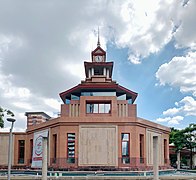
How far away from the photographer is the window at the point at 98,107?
90.5 feet

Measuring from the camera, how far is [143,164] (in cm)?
2603

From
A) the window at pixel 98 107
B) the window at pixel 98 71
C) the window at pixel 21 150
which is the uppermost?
the window at pixel 98 71

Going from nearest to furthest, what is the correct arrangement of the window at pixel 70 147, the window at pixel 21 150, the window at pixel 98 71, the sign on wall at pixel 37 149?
1. the window at pixel 70 147
2. the sign on wall at pixel 37 149
3. the window at pixel 21 150
4. the window at pixel 98 71

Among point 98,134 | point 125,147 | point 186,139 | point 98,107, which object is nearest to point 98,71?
point 98,107

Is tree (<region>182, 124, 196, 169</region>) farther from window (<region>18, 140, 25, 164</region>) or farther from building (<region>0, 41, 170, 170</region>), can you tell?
window (<region>18, 140, 25, 164</region>)

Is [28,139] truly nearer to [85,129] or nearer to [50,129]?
[50,129]

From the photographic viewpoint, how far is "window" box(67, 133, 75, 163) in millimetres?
25297

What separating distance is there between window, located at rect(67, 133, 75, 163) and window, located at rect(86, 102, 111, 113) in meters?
2.97

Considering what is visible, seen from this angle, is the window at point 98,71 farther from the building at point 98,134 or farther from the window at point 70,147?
the window at point 70,147

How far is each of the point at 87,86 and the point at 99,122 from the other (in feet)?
15.5

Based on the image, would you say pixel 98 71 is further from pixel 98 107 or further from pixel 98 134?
pixel 98 134

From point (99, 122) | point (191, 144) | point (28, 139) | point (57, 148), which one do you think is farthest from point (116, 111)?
point (191, 144)

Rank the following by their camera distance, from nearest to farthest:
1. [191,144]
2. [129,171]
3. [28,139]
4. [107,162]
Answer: [129,171] < [107,162] < [28,139] < [191,144]

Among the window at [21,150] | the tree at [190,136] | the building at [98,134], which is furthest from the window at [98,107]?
the tree at [190,136]
